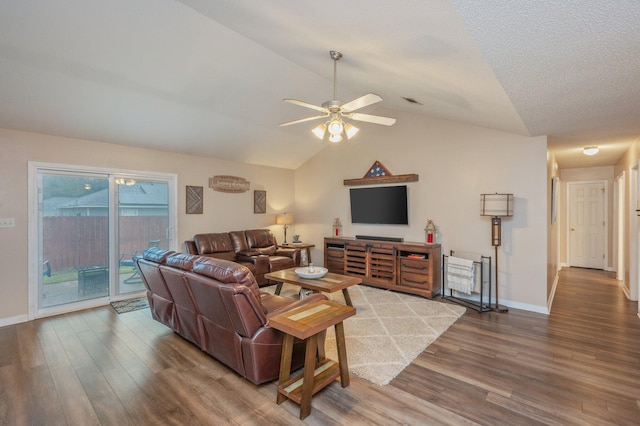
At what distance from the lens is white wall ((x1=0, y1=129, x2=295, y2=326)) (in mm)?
3816

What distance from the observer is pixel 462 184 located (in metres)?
4.90

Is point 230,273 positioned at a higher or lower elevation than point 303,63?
lower

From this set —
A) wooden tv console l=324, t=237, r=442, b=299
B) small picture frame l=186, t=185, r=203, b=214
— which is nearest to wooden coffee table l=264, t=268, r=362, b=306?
wooden tv console l=324, t=237, r=442, b=299

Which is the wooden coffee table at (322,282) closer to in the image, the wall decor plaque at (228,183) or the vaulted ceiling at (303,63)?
the vaulted ceiling at (303,63)

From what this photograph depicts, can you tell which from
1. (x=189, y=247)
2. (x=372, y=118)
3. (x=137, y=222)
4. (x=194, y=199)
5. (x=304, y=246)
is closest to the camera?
(x=372, y=118)

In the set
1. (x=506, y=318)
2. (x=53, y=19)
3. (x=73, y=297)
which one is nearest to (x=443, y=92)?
(x=506, y=318)

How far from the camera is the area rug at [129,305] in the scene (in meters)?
4.33

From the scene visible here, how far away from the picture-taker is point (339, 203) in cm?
657

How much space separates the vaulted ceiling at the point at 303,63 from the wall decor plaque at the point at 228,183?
1.12m

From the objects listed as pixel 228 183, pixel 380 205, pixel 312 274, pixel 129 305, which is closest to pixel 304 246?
pixel 380 205

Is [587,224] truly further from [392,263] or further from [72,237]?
[72,237]

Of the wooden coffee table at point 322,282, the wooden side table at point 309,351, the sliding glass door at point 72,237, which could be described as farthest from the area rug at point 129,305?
the wooden side table at point 309,351

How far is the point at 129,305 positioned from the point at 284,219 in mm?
3289

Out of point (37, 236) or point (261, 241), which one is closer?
point (37, 236)
